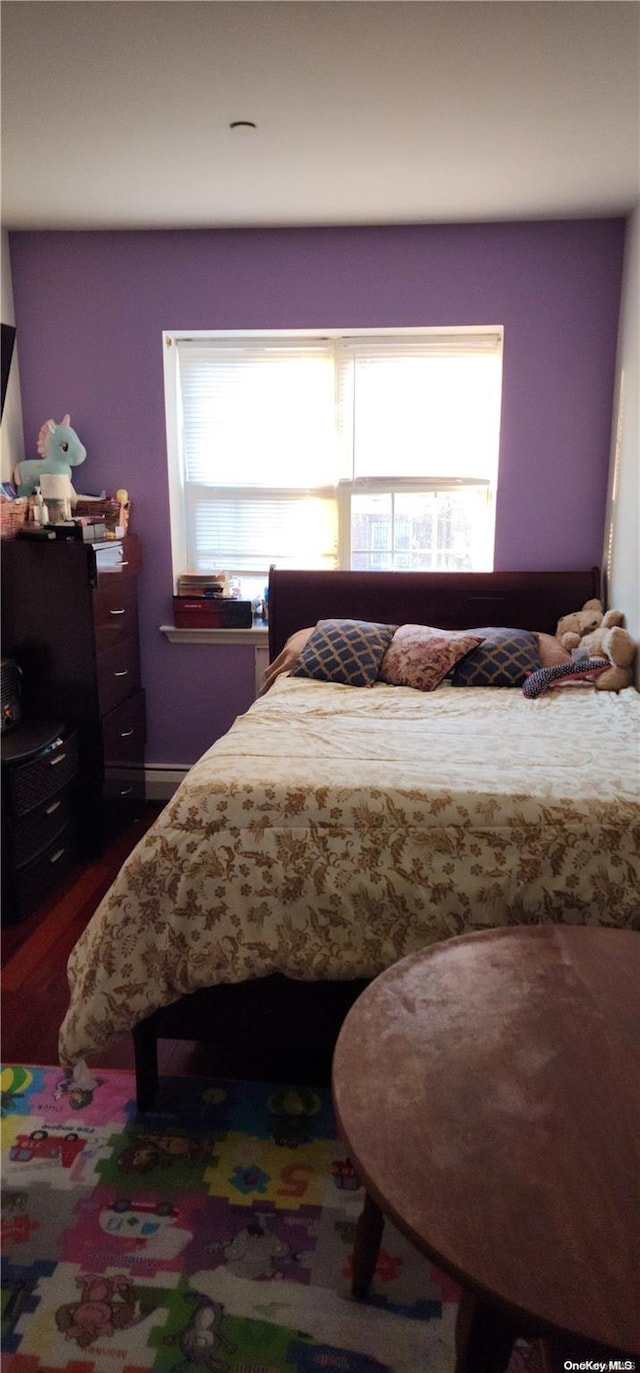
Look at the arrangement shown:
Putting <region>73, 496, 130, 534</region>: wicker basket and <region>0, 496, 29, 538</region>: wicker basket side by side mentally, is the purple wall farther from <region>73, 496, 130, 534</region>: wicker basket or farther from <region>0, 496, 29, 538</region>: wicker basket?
<region>0, 496, 29, 538</region>: wicker basket

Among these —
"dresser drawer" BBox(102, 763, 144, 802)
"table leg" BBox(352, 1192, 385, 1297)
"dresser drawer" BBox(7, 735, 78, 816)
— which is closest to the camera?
"table leg" BBox(352, 1192, 385, 1297)

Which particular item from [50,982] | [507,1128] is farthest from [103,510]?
[507,1128]

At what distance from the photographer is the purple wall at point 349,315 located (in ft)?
10.8

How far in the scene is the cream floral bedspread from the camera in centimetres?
171

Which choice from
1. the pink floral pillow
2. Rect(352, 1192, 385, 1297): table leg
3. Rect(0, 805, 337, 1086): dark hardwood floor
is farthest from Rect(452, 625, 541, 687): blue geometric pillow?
Rect(352, 1192, 385, 1297): table leg

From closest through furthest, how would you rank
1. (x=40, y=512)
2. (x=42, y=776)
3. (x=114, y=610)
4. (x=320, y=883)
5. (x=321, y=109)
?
(x=320, y=883)
(x=321, y=109)
(x=42, y=776)
(x=40, y=512)
(x=114, y=610)

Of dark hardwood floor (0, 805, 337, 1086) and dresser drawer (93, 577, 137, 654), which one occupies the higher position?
dresser drawer (93, 577, 137, 654)

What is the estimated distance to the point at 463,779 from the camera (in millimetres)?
1876

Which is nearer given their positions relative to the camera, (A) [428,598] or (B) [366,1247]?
(B) [366,1247]

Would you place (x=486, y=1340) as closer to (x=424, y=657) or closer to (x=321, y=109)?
(x=424, y=657)

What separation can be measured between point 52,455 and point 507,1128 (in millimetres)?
3177

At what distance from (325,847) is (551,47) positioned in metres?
1.97

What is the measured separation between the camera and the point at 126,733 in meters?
3.49

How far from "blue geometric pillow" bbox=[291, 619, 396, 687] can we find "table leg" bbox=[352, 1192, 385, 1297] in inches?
74.0
